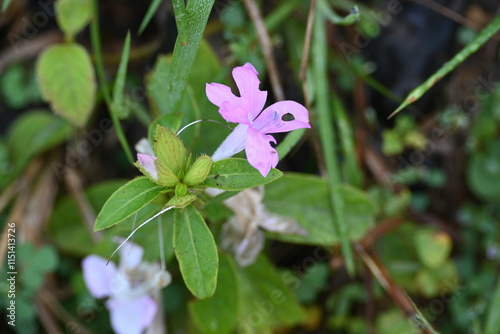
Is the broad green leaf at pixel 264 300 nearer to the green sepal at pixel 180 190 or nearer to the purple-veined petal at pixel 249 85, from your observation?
the green sepal at pixel 180 190

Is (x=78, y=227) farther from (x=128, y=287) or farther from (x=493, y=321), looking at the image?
(x=493, y=321)

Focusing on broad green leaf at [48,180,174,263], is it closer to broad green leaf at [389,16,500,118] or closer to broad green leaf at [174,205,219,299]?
broad green leaf at [174,205,219,299]

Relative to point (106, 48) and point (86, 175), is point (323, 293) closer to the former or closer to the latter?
point (86, 175)

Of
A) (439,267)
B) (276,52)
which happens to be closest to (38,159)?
(276,52)

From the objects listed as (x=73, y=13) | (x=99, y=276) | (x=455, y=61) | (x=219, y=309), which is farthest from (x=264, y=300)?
(x=73, y=13)


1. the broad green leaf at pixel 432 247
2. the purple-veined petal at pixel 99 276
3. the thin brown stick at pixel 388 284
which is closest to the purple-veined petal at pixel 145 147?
the purple-veined petal at pixel 99 276

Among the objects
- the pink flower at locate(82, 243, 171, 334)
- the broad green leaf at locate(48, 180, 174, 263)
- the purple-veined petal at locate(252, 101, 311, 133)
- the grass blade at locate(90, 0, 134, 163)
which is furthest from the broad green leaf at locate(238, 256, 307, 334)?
the purple-veined petal at locate(252, 101, 311, 133)
